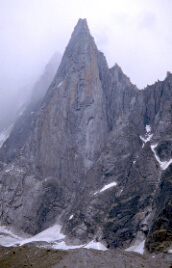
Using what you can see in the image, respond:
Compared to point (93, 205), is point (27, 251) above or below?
below

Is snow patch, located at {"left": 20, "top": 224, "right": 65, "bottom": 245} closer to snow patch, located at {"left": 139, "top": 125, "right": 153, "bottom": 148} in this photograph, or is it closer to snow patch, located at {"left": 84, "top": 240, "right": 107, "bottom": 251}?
snow patch, located at {"left": 84, "top": 240, "right": 107, "bottom": 251}

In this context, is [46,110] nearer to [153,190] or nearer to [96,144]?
[96,144]

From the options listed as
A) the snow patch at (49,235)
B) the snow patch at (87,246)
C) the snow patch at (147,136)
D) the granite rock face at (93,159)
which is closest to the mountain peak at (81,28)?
the granite rock face at (93,159)

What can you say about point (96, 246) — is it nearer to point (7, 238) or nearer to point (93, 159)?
point (7, 238)

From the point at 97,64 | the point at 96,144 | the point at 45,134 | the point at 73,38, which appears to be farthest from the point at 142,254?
the point at 73,38

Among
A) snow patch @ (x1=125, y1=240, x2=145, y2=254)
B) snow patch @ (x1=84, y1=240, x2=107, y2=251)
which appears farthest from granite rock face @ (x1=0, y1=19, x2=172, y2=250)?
snow patch @ (x1=125, y1=240, x2=145, y2=254)

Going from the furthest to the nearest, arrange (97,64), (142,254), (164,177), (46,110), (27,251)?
1. (97,64)
2. (46,110)
3. (164,177)
4. (27,251)
5. (142,254)

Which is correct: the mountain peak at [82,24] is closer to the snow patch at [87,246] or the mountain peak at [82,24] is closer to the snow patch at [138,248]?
the snow patch at [87,246]

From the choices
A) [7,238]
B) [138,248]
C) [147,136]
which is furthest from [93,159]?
[138,248]
